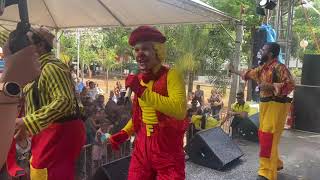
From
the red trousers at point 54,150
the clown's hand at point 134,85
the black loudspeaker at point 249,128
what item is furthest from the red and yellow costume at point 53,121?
the black loudspeaker at point 249,128

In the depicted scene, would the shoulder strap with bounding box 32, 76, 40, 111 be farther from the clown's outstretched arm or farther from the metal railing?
the metal railing

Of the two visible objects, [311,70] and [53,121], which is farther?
[311,70]

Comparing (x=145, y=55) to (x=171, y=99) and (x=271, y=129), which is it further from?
(x=271, y=129)

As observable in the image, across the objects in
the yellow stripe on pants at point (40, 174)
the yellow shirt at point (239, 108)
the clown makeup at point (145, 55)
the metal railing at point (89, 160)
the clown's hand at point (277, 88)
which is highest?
the clown makeup at point (145, 55)

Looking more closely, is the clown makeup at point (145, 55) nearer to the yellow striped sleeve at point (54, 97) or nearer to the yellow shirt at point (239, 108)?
the yellow striped sleeve at point (54, 97)

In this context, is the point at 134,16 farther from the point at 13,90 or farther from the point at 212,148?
the point at 13,90

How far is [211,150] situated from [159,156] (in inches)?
113

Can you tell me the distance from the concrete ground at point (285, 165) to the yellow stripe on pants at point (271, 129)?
1.53ft

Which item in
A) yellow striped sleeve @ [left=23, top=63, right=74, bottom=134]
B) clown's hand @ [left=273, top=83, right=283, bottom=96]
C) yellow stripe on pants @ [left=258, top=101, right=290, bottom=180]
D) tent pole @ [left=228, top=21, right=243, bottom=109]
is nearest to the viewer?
yellow striped sleeve @ [left=23, top=63, right=74, bottom=134]

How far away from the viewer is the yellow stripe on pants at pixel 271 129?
4.99m

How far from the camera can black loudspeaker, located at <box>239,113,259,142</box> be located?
8016 mm

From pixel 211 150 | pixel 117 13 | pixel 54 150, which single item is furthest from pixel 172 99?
pixel 117 13

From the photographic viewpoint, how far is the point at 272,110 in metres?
4.98

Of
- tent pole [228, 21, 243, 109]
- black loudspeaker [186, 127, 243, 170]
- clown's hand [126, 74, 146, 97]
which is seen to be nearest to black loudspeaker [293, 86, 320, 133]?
tent pole [228, 21, 243, 109]
